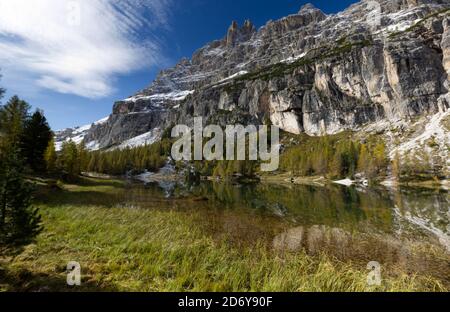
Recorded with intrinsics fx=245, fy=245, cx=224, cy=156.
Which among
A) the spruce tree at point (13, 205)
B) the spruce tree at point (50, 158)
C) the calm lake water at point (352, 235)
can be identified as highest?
the spruce tree at point (50, 158)

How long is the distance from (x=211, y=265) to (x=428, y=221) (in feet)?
102

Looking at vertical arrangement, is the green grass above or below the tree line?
below

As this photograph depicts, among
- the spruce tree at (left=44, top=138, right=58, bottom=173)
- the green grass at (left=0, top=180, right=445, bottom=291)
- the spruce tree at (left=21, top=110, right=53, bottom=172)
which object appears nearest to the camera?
the green grass at (left=0, top=180, right=445, bottom=291)

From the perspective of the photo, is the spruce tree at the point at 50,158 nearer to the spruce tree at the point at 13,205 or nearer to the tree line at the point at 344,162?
the spruce tree at the point at 13,205

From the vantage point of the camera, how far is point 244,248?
57.4ft

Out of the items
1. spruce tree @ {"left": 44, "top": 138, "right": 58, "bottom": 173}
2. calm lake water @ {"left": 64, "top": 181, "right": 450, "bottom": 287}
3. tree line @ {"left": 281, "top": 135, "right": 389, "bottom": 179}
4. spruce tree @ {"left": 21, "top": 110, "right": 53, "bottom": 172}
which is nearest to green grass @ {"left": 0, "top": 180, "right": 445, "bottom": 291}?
calm lake water @ {"left": 64, "top": 181, "right": 450, "bottom": 287}

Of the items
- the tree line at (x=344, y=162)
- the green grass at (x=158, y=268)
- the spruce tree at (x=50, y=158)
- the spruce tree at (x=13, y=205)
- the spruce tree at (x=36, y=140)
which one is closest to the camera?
the green grass at (x=158, y=268)

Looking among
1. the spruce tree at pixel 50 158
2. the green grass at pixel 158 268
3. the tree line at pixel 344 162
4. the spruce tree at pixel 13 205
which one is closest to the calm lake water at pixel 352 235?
the green grass at pixel 158 268

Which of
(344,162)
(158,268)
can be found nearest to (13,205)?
(158,268)

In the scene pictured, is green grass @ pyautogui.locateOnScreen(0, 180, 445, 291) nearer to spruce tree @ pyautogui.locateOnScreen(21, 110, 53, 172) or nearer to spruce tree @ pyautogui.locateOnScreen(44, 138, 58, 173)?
spruce tree @ pyautogui.locateOnScreen(21, 110, 53, 172)

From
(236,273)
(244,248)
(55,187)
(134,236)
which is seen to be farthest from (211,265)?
(55,187)

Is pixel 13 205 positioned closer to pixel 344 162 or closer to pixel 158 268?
pixel 158 268

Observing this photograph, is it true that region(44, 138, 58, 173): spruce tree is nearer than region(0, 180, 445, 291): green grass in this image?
No
